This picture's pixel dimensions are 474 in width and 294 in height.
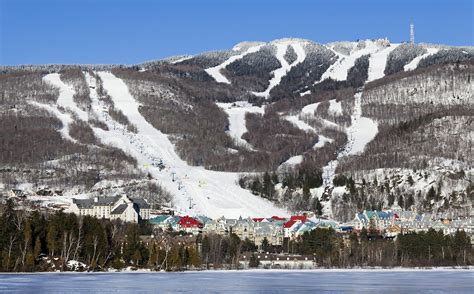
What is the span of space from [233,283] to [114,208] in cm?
9202

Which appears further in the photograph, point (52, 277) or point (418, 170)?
point (418, 170)

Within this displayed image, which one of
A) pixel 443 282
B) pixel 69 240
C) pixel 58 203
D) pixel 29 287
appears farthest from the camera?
pixel 58 203

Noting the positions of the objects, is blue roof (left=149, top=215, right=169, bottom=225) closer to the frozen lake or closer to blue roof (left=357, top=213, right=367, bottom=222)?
blue roof (left=357, top=213, right=367, bottom=222)

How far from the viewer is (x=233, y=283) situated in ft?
266

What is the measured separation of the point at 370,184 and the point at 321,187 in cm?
996

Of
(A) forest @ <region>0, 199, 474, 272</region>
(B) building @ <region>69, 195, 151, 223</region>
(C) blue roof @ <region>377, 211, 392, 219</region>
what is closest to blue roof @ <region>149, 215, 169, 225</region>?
(B) building @ <region>69, 195, 151, 223</region>

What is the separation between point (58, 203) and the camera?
173 m

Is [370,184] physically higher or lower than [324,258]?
higher

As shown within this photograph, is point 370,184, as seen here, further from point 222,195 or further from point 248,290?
point 248,290

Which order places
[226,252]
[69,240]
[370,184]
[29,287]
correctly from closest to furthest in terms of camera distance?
→ [29,287], [69,240], [226,252], [370,184]

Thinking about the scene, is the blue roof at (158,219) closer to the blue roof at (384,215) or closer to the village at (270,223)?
the village at (270,223)

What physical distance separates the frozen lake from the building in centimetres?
7123

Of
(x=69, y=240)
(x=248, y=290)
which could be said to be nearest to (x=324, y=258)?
(x=69, y=240)

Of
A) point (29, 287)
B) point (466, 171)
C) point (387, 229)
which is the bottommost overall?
point (29, 287)
